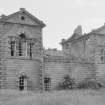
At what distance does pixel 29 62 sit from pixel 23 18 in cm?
466

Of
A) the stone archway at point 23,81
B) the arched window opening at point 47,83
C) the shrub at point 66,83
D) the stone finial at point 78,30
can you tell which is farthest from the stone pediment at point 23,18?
the stone finial at point 78,30

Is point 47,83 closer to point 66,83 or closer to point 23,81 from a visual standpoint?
point 66,83

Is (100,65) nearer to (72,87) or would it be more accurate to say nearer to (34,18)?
(72,87)

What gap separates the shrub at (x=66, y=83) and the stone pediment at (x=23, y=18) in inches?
253

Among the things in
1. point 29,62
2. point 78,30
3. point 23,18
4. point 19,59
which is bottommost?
point 29,62

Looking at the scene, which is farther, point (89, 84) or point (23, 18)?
point (89, 84)

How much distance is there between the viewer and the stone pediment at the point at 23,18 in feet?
77.5

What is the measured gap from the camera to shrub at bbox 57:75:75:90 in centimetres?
2525

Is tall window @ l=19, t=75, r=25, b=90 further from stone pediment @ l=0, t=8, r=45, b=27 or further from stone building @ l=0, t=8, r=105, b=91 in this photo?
stone pediment @ l=0, t=8, r=45, b=27

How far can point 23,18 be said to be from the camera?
24.5 metres

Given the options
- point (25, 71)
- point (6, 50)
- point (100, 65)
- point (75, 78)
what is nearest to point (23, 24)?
point (6, 50)

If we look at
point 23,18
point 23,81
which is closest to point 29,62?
point 23,81

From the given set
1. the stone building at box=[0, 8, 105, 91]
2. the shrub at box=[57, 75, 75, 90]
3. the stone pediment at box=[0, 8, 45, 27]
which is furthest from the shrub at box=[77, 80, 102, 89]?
the stone pediment at box=[0, 8, 45, 27]

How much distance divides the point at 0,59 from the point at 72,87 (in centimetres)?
843
